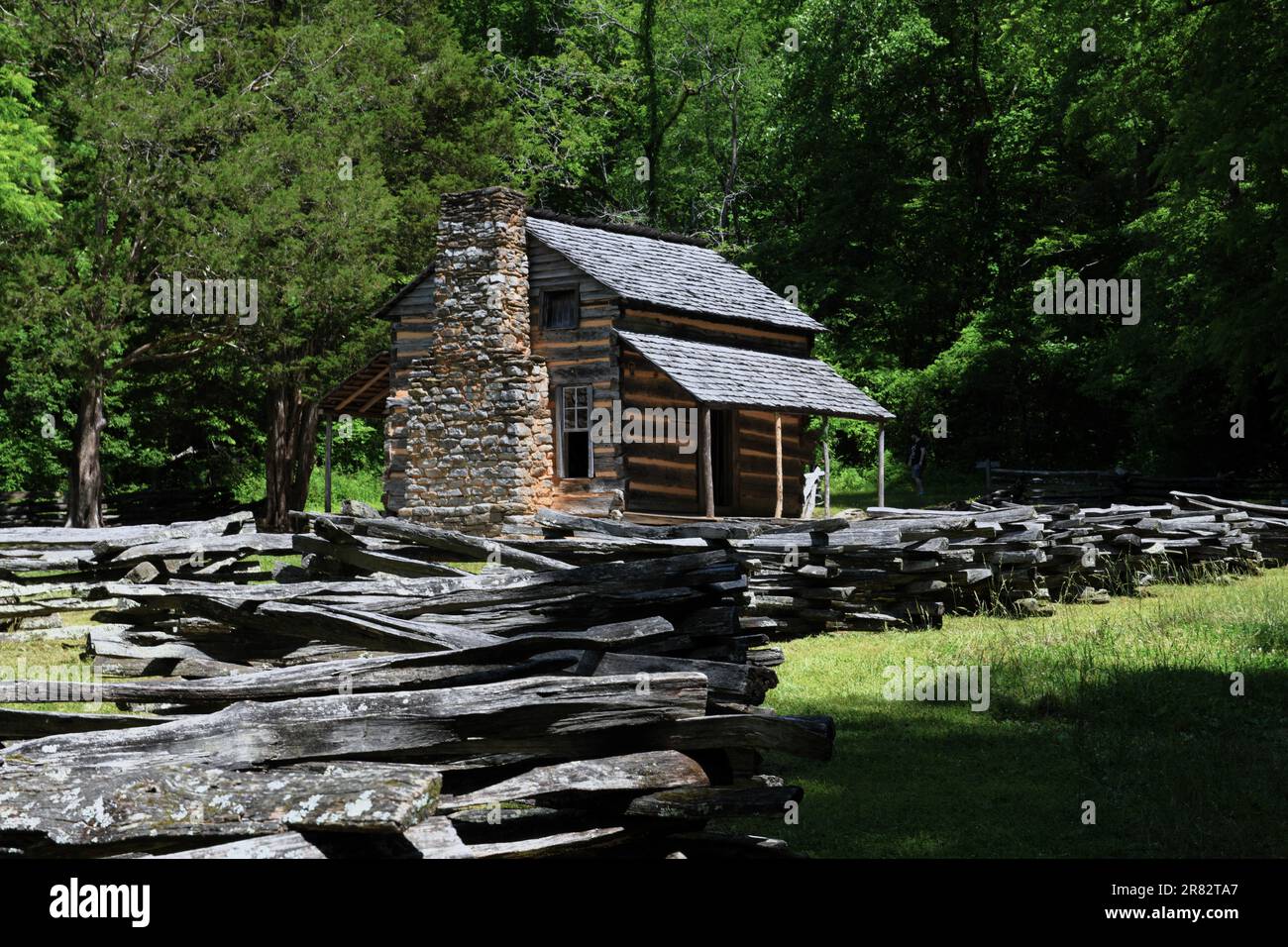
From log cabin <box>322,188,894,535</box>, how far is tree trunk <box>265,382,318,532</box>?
5612 millimetres

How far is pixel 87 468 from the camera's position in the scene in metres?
A: 24.9

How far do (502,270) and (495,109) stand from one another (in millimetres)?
11856

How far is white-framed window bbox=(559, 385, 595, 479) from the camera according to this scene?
23.3 m

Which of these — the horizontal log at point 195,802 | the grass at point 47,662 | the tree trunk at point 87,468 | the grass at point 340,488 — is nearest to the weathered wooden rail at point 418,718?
the horizontal log at point 195,802

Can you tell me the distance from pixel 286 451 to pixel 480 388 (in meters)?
8.38

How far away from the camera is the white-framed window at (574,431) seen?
76.4 ft

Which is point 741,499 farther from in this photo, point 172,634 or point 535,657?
point 535,657

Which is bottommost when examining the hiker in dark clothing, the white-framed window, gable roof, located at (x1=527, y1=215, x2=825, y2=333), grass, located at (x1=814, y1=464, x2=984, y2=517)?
grass, located at (x1=814, y1=464, x2=984, y2=517)

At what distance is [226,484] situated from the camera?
34.0m

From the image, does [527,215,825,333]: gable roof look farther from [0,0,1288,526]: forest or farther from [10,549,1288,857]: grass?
[10,549,1288,857]: grass

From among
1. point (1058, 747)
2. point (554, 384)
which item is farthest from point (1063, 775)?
point (554, 384)

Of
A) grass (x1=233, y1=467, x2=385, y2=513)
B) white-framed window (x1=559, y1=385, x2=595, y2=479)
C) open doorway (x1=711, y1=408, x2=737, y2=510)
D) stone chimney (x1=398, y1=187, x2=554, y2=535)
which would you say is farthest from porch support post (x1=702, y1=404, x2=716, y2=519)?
grass (x1=233, y1=467, x2=385, y2=513)

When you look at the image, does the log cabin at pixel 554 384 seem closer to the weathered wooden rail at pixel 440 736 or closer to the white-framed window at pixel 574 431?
the white-framed window at pixel 574 431

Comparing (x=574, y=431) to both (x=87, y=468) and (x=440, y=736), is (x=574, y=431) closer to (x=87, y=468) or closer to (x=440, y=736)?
(x=87, y=468)
